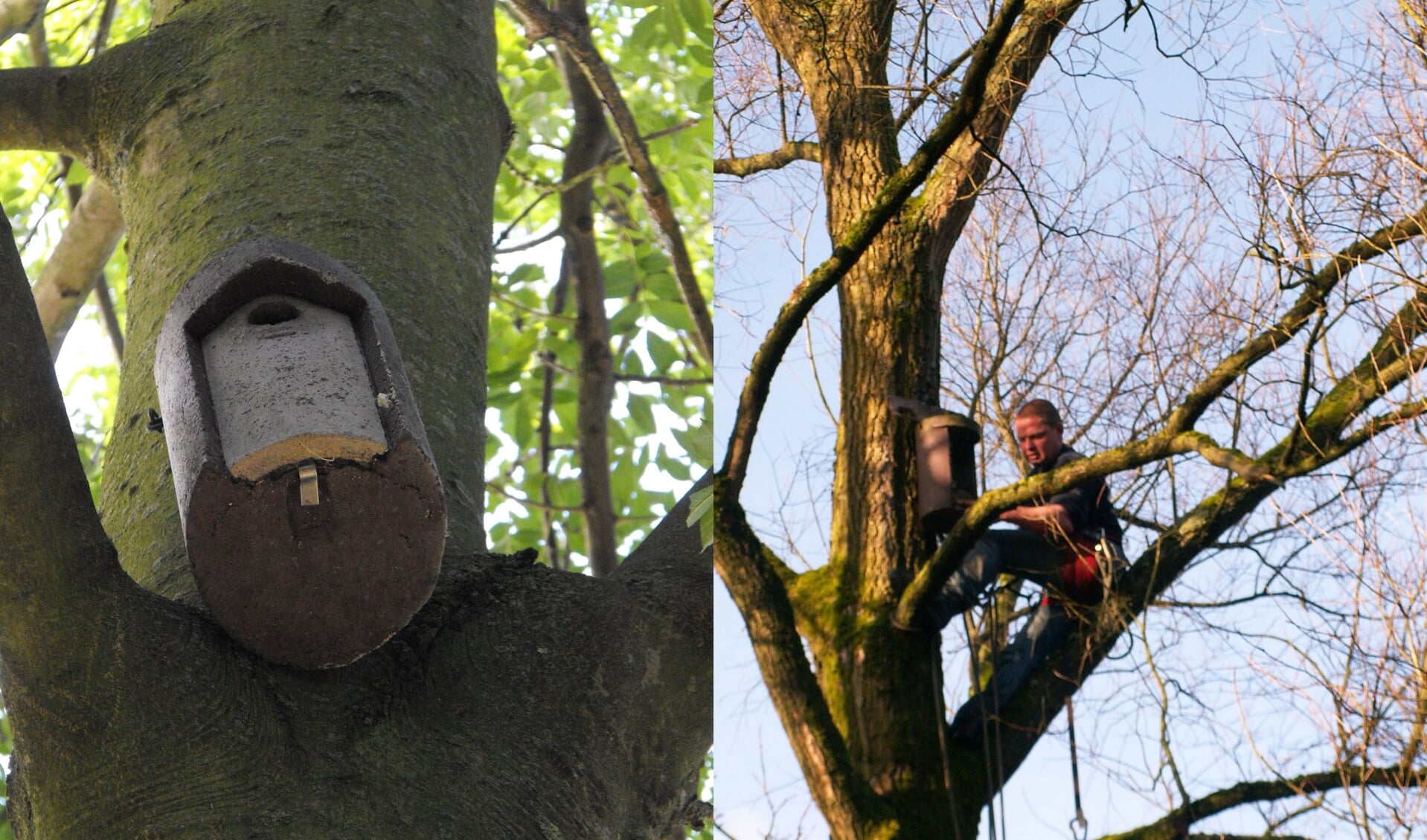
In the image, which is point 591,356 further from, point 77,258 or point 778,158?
point 778,158

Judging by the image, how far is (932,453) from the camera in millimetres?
1218

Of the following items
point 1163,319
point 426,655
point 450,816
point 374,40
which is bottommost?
point 450,816

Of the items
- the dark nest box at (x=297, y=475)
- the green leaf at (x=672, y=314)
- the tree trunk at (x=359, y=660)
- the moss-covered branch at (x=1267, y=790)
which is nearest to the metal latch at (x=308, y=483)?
the dark nest box at (x=297, y=475)

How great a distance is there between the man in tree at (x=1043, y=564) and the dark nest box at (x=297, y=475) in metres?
0.48

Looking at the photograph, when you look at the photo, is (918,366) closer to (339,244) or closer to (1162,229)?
(1162,229)

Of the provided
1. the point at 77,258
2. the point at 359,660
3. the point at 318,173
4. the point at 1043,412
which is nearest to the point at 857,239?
the point at 1043,412

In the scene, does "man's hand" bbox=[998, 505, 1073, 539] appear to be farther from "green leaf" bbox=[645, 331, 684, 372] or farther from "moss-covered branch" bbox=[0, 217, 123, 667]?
"green leaf" bbox=[645, 331, 684, 372]

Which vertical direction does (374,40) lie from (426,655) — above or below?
above

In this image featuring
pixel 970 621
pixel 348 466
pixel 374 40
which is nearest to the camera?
pixel 348 466

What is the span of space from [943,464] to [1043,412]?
11cm

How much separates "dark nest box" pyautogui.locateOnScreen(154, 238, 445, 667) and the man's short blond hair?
1.84 ft

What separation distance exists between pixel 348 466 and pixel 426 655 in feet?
0.57

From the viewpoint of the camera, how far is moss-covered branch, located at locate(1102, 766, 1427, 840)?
1.03 meters

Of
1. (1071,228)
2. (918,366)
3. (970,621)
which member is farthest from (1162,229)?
(970,621)
